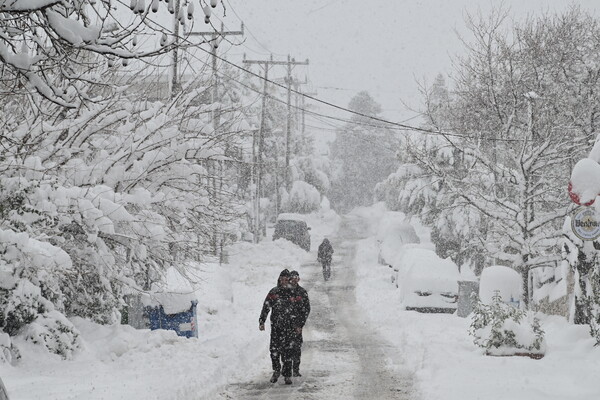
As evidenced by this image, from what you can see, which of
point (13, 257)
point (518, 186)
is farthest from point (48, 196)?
point (518, 186)

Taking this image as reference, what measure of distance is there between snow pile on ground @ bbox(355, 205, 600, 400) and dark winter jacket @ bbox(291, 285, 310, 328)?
1872mm

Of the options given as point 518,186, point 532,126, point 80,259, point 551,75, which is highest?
point 551,75

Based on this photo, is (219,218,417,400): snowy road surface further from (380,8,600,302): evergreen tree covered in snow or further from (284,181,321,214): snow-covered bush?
(284,181,321,214): snow-covered bush

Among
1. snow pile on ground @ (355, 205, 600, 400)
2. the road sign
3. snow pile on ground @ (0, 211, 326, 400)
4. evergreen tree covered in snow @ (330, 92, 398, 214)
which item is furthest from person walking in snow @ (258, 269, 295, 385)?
evergreen tree covered in snow @ (330, 92, 398, 214)

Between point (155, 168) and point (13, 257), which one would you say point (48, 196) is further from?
point (155, 168)

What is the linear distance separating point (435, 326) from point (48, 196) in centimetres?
914

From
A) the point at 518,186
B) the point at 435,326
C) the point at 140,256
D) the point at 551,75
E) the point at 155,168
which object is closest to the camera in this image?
the point at 140,256

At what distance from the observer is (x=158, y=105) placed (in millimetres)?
13094

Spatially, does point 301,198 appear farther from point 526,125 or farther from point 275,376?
point 275,376

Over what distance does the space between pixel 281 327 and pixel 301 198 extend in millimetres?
45583

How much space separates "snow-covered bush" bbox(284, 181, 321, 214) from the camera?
55.7 metres

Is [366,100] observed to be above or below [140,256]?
above

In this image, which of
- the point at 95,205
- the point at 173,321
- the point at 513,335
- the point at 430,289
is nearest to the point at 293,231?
the point at 430,289

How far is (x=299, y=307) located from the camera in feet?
33.6
